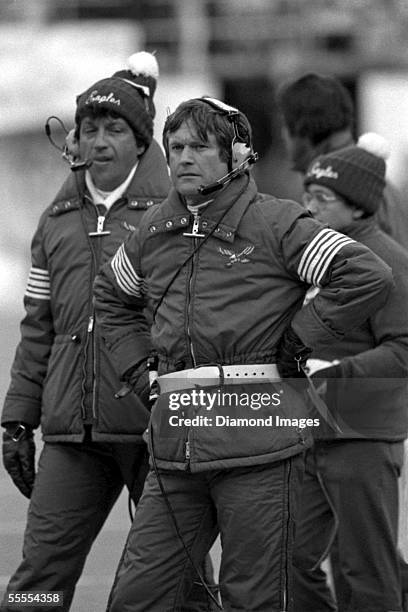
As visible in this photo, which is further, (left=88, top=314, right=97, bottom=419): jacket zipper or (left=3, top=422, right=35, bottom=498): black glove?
(left=3, top=422, right=35, bottom=498): black glove

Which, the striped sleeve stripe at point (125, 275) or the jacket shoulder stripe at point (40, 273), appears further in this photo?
the jacket shoulder stripe at point (40, 273)

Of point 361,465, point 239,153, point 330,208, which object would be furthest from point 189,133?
point 361,465

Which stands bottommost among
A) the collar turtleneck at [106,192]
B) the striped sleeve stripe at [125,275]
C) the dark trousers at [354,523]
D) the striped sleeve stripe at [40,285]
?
the dark trousers at [354,523]

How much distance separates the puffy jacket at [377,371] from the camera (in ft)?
18.1

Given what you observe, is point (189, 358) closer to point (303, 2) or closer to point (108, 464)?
point (108, 464)

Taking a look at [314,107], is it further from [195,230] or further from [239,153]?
[195,230]

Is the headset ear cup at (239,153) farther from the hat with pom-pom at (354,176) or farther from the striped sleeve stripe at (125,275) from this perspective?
the hat with pom-pom at (354,176)

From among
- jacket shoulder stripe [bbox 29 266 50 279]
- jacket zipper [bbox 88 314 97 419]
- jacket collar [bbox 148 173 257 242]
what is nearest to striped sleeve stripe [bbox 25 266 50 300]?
jacket shoulder stripe [bbox 29 266 50 279]

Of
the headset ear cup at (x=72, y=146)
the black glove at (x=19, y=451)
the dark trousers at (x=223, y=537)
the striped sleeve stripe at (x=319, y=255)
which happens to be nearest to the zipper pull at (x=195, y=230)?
the striped sleeve stripe at (x=319, y=255)

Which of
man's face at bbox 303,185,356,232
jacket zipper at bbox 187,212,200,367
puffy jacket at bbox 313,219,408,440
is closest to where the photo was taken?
jacket zipper at bbox 187,212,200,367

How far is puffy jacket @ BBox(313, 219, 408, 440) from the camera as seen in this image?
18.1 feet

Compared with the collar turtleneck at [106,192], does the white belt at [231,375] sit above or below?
below

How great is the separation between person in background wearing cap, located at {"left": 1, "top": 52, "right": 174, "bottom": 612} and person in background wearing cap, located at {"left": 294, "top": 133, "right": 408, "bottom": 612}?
0.75 meters

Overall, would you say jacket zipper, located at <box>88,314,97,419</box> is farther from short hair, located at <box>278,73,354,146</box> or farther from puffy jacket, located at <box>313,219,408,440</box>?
short hair, located at <box>278,73,354,146</box>
